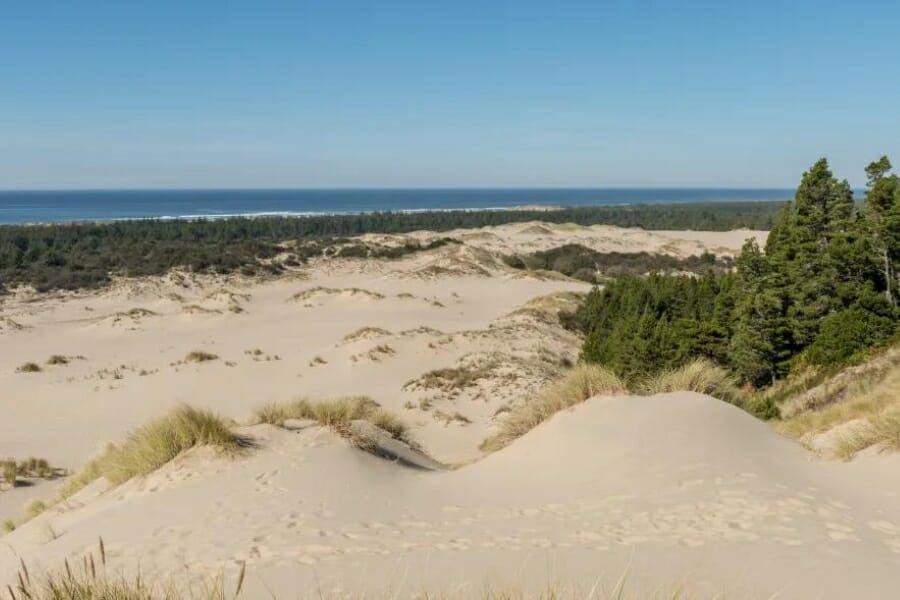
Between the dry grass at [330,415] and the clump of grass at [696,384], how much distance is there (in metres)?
4.44

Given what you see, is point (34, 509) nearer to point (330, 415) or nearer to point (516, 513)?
point (330, 415)

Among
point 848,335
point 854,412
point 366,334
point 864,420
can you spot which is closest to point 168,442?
point 864,420

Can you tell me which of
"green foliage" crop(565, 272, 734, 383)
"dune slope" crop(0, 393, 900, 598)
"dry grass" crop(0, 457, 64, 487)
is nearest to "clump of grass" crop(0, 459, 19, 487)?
"dry grass" crop(0, 457, 64, 487)

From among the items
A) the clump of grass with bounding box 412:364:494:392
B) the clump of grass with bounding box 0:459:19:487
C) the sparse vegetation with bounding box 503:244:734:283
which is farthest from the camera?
the sparse vegetation with bounding box 503:244:734:283

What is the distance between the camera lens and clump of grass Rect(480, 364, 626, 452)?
10062 mm

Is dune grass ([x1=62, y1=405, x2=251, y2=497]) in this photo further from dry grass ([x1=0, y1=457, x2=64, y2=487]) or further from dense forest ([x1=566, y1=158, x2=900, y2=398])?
dense forest ([x1=566, y1=158, x2=900, y2=398])

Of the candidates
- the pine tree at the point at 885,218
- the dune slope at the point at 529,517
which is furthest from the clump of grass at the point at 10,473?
the pine tree at the point at 885,218

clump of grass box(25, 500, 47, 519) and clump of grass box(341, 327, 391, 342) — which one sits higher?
clump of grass box(25, 500, 47, 519)

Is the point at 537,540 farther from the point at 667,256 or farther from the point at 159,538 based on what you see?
the point at 667,256

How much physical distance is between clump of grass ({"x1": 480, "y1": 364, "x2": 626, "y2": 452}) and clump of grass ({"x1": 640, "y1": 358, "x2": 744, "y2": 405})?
0.71 m

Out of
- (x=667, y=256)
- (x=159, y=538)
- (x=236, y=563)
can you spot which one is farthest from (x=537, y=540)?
(x=667, y=256)

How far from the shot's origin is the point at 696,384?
1073 cm

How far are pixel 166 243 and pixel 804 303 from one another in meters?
62.6

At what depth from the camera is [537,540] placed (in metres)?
5.42
